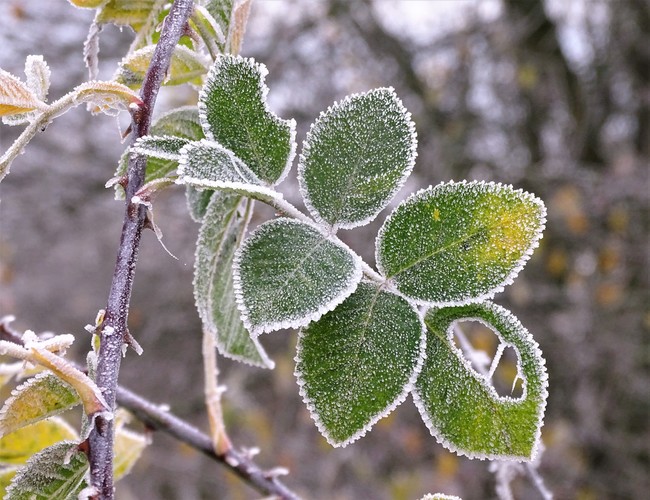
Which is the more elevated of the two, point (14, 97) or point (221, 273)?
point (14, 97)

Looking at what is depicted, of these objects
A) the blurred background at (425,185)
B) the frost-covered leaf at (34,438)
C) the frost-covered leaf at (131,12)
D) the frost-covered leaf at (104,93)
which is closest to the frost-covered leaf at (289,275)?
the frost-covered leaf at (104,93)

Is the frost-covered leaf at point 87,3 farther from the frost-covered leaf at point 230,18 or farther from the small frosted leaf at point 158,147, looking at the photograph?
the small frosted leaf at point 158,147

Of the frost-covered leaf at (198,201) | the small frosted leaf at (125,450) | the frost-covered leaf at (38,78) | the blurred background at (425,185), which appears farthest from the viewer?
the blurred background at (425,185)

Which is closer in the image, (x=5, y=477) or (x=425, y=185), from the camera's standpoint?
(x=5, y=477)

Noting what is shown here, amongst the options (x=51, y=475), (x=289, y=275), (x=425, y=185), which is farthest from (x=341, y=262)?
(x=425, y=185)

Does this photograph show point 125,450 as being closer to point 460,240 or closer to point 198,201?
point 198,201

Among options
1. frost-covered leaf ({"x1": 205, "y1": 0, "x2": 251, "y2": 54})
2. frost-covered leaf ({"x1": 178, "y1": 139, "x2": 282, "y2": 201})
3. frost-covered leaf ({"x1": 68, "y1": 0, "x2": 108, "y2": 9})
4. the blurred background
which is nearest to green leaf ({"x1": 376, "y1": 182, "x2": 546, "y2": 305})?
frost-covered leaf ({"x1": 178, "y1": 139, "x2": 282, "y2": 201})
